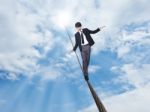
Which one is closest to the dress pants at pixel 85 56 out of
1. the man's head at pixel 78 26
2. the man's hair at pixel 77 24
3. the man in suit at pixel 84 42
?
the man in suit at pixel 84 42

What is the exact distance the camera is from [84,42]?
1675 cm

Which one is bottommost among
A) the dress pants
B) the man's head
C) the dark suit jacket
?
the dress pants

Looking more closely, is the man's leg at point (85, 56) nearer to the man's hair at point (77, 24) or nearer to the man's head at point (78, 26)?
the man's head at point (78, 26)

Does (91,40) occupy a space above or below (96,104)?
above

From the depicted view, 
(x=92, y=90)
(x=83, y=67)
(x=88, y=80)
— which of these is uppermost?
(x=83, y=67)

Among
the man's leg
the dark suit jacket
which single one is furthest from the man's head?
the man's leg

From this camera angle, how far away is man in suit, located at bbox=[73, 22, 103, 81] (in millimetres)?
16375

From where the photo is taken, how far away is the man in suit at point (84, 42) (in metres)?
16.4

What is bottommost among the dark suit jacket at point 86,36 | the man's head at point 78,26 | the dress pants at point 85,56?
the dress pants at point 85,56

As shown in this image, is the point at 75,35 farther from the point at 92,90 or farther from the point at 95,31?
the point at 92,90

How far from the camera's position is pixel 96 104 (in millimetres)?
12805

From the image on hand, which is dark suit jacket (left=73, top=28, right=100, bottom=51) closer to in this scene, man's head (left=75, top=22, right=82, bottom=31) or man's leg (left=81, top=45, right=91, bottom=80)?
man's head (left=75, top=22, right=82, bottom=31)

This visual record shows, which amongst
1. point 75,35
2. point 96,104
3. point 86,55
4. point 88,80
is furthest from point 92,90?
point 75,35

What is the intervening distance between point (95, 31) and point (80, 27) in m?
0.95
